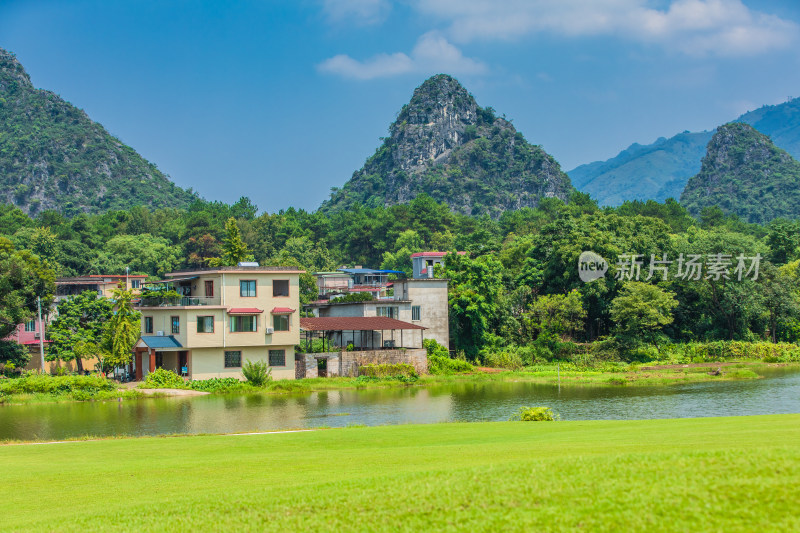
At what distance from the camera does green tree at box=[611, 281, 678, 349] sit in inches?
1879

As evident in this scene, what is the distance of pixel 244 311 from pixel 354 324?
6702mm

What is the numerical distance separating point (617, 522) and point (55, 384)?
1287 inches

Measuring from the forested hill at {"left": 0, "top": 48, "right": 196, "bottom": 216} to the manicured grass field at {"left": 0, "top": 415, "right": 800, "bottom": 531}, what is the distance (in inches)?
5433

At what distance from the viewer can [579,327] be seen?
51.1 metres

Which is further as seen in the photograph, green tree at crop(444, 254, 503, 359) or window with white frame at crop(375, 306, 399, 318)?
green tree at crop(444, 254, 503, 359)

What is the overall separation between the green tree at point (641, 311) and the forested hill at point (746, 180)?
105 meters

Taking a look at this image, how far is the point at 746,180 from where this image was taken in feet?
511

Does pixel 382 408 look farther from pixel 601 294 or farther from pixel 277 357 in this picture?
pixel 601 294

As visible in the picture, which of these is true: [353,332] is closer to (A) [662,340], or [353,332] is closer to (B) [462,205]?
(A) [662,340]

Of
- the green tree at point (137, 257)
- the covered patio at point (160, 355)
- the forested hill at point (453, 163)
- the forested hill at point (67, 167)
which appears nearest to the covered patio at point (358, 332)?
the covered patio at point (160, 355)

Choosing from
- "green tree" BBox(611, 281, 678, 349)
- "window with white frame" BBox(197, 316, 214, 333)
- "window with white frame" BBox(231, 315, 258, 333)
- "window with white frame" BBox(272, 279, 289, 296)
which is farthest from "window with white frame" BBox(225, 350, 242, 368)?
"green tree" BBox(611, 281, 678, 349)

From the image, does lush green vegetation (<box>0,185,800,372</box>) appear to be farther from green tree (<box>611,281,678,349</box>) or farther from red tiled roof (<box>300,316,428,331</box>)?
red tiled roof (<box>300,316,428,331</box>)

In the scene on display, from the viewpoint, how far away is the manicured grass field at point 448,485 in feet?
25.1

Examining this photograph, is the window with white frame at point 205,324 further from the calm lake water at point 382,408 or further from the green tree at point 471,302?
the green tree at point 471,302
